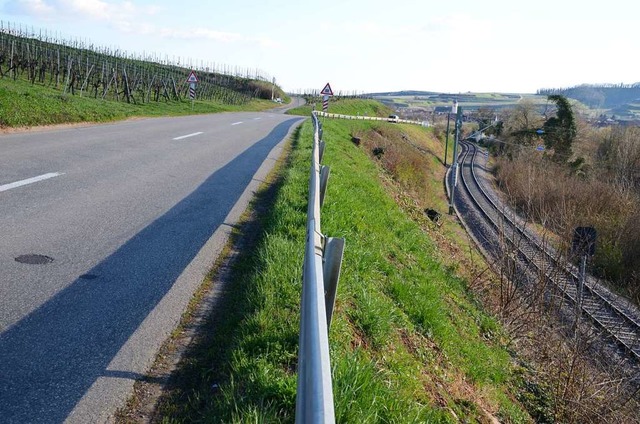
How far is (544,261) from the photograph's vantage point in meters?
12.0

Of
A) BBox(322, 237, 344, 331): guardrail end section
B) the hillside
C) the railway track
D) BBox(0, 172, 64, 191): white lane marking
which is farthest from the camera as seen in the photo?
the hillside

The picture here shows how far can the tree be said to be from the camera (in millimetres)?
56375

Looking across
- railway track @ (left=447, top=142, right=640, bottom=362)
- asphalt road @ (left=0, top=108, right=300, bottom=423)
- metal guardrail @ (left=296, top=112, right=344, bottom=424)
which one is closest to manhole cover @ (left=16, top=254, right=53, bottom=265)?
asphalt road @ (left=0, top=108, right=300, bottom=423)

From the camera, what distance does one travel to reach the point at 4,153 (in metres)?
10.5

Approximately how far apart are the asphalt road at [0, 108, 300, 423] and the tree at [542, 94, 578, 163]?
2008 inches

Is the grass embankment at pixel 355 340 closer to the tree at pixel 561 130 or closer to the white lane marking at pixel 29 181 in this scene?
the white lane marking at pixel 29 181

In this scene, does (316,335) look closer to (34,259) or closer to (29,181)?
(34,259)

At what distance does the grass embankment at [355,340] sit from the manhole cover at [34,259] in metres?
1.58

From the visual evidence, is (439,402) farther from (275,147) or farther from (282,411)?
(275,147)

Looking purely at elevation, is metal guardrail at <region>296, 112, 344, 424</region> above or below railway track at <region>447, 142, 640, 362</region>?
above

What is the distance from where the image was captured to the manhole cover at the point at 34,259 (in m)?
5.13

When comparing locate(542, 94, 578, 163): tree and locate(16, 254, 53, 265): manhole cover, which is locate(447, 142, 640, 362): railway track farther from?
locate(542, 94, 578, 163): tree

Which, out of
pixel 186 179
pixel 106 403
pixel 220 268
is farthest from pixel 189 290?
pixel 186 179

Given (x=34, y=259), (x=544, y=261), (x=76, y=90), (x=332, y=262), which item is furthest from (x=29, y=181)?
(x=76, y=90)
